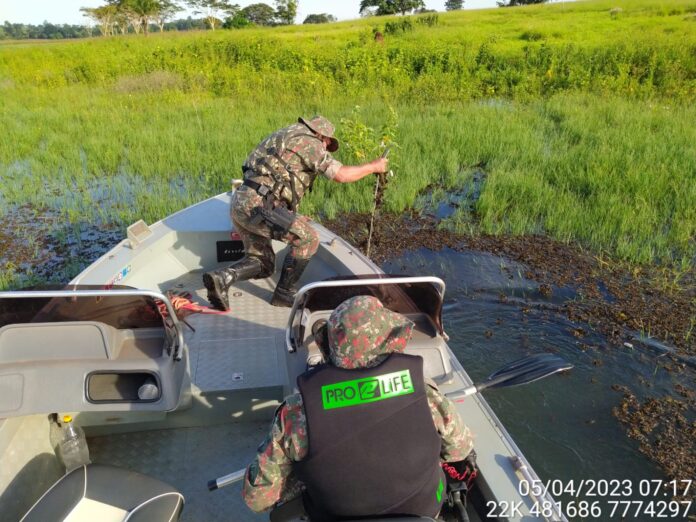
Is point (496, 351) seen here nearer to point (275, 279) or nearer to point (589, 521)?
point (589, 521)

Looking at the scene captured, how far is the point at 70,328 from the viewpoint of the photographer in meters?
2.22

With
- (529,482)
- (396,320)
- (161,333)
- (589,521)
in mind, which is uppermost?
(396,320)

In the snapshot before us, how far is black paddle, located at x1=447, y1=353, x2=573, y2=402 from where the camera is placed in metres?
2.29

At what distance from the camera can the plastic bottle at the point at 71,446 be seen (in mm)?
2355

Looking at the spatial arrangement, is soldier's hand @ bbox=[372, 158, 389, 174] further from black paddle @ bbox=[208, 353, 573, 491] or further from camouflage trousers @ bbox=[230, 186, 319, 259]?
black paddle @ bbox=[208, 353, 573, 491]

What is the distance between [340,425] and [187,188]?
5.71 m

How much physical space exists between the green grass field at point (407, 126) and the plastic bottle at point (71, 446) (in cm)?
385

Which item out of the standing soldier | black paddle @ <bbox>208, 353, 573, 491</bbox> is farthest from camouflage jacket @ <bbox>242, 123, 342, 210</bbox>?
black paddle @ <bbox>208, 353, 573, 491</bbox>

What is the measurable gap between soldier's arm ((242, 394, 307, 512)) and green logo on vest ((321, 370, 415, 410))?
0.15 meters

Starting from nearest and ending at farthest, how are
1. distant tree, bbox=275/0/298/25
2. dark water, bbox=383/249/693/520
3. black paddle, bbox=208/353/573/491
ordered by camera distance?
black paddle, bbox=208/353/573/491 → dark water, bbox=383/249/693/520 → distant tree, bbox=275/0/298/25

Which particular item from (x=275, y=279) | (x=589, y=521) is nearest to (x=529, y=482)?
(x=589, y=521)

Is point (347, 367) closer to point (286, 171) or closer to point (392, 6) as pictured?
point (286, 171)

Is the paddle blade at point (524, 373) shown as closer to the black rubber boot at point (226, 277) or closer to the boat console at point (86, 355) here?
the boat console at point (86, 355)

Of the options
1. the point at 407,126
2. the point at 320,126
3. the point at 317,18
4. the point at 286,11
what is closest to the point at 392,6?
the point at 286,11
